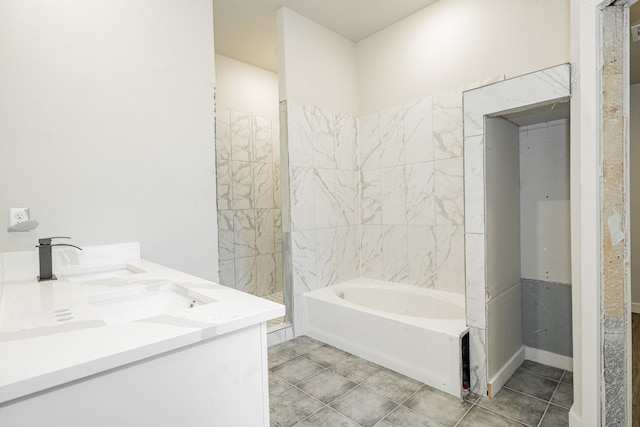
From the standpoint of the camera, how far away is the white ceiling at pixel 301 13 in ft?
9.26

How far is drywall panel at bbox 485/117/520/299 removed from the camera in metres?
1.96

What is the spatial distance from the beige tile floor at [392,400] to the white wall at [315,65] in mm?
2322

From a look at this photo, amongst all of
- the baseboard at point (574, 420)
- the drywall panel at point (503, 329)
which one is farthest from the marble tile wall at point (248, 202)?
the baseboard at point (574, 420)

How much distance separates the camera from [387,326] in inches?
91.2

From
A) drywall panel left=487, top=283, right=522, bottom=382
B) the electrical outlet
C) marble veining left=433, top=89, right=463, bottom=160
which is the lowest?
drywall panel left=487, top=283, right=522, bottom=382

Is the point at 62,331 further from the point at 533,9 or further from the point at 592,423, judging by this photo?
the point at 533,9

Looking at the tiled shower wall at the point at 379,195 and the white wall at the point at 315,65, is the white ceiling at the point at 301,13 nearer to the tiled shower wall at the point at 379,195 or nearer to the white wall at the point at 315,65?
the white wall at the point at 315,65

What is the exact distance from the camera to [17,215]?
1.56 metres

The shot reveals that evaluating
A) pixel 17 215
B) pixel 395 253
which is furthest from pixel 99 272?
pixel 395 253

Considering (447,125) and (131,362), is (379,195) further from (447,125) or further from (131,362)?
(131,362)

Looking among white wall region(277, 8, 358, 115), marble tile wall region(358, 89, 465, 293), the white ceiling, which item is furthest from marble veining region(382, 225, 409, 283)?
the white ceiling

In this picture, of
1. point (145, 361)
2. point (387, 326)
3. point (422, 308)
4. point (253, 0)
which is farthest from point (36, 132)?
point (422, 308)

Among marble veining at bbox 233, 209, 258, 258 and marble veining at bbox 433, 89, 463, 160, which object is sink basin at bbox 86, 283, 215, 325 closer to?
marble veining at bbox 433, 89, 463, 160

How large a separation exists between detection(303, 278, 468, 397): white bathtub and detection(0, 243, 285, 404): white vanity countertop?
152cm
